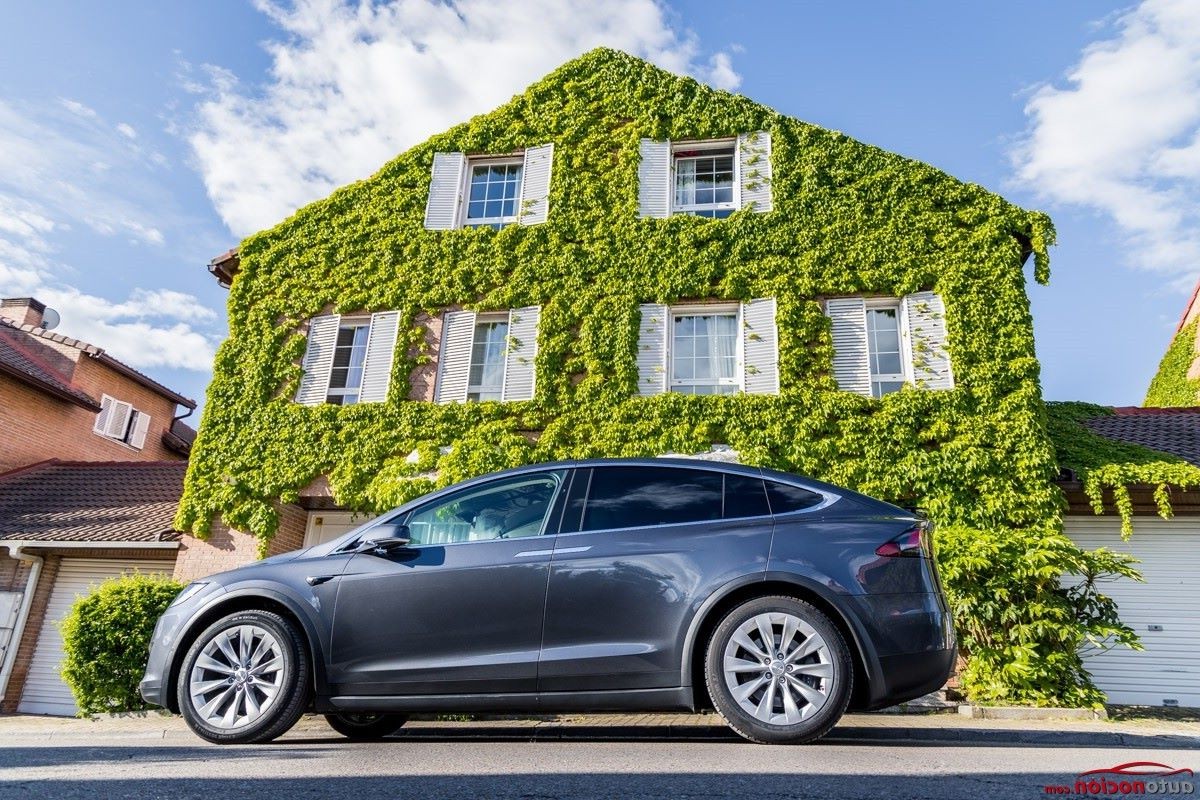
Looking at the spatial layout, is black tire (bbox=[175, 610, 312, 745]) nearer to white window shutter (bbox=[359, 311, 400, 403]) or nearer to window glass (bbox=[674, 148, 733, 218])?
white window shutter (bbox=[359, 311, 400, 403])

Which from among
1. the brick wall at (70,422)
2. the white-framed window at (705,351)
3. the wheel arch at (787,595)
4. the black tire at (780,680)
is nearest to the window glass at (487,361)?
the white-framed window at (705,351)

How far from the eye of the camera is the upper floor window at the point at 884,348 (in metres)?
12.2

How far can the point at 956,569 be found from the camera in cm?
920

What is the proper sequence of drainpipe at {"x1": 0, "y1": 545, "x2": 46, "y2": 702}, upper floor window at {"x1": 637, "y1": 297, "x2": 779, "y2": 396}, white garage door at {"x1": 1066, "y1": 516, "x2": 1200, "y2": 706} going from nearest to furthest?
white garage door at {"x1": 1066, "y1": 516, "x2": 1200, "y2": 706}, upper floor window at {"x1": 637, "y1": 297, "x2": 779, "y2": 396}, drainpipe at {"x1": 0, "y1": 545, "x2": 46, "y2": 702}

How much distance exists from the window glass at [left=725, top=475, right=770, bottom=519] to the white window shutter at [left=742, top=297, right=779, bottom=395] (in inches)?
296

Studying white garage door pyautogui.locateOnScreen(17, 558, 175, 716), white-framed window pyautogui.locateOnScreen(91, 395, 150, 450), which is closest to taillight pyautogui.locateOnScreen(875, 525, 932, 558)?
white garage door pyautogui.locateOnScreen(17, 558, 175, 716)

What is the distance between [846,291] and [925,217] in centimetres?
181

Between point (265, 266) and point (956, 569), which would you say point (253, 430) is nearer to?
point (265, 266)

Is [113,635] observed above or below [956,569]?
below

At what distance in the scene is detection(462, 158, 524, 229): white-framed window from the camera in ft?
48.0

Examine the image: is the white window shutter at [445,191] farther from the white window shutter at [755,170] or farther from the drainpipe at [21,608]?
the drainpipe at [21,608]

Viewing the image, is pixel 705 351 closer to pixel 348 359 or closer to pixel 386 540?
pixel 348 359

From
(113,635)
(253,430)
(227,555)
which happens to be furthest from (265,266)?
(113,635)

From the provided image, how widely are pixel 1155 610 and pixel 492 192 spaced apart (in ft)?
40.8
